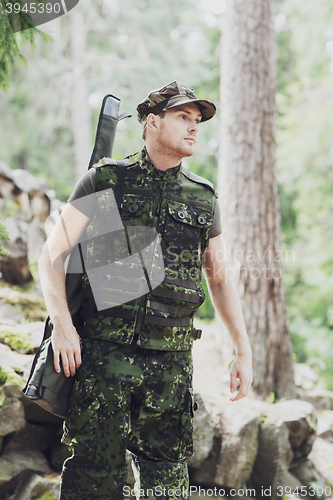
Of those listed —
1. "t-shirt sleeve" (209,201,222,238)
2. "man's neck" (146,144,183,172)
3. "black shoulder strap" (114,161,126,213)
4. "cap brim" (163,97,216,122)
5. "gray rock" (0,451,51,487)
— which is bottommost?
"gray rock" (0,451,51,487)

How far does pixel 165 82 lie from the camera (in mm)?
13438

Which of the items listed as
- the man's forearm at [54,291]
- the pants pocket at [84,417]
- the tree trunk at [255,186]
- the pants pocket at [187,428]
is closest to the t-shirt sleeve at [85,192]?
the man's forearm at [54,291]

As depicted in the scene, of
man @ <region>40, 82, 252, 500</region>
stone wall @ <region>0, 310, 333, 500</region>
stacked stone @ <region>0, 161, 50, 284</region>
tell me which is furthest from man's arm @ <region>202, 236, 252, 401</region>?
stacked stone @ <region>0, 161, 50, 284</region>

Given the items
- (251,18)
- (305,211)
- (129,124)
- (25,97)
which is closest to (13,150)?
(25,97)

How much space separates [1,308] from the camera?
415 centimetres

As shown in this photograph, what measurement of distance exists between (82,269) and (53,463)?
174 cm

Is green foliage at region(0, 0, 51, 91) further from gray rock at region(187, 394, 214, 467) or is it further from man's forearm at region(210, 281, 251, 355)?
gray rock at region(187, 394, 214, 467)

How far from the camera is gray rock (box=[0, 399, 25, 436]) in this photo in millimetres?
2750

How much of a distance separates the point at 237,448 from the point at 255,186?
299cm

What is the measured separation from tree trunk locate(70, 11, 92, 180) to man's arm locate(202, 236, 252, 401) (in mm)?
11737

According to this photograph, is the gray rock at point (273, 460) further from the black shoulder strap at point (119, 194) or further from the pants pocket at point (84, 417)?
the black shoulder strap at point (119, 194)

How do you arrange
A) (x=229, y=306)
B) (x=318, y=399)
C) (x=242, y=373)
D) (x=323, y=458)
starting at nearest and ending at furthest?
(x=242, y=373) → (x=229, y=306) → (x=323, y=458) → (x=318, y=399)

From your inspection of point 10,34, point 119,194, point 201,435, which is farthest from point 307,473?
point 10,34

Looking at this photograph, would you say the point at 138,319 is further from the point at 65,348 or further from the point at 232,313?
the point at 232,313
